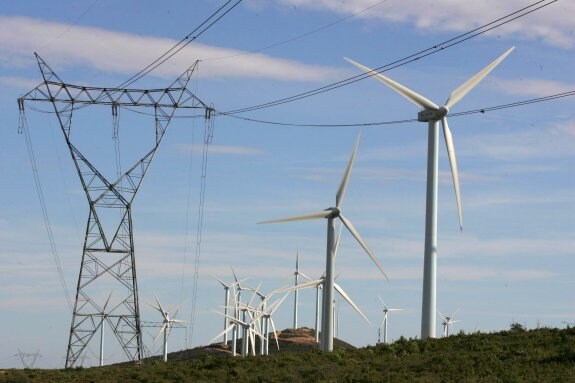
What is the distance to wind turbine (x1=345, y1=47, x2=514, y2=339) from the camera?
264ft

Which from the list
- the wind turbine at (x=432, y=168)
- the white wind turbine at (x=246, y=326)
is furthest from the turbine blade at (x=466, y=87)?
the white wind turbine at (x=246, y=326)

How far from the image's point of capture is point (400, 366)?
250ft

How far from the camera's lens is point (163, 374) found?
3489 inches

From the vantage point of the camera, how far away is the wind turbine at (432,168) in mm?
80375

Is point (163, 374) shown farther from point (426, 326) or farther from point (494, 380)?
point (494, 380)

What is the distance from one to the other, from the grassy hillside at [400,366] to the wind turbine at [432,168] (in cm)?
330

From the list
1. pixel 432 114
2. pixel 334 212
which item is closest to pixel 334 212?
pixel 334 212

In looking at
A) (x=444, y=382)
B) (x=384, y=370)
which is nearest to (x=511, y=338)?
(x=384, y=370)

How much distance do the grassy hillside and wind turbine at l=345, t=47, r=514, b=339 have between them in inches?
130

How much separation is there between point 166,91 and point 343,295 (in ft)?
74.8

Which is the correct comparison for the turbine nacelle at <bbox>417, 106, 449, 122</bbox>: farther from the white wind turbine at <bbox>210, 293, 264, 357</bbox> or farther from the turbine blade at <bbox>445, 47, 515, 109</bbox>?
the white wind turbine at <bbox>210, 293, 264, 357</bbox>

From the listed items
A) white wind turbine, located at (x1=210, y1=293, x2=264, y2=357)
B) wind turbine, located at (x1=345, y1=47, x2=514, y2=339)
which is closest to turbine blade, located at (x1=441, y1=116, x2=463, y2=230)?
wind turbine, located at (x1=345, y1=47, x2=514, y2=339)

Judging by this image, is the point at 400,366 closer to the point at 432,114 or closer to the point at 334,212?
the point at 432,114

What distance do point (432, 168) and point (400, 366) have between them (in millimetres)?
14605
